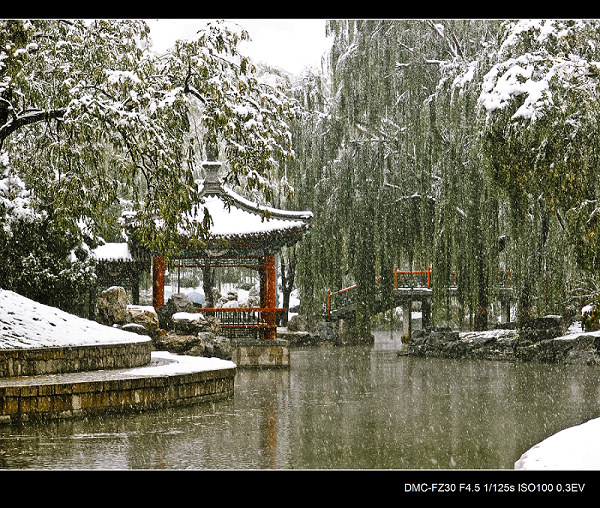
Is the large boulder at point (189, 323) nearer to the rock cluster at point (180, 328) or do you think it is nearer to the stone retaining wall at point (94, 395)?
the rock cluster at point (180, 328)

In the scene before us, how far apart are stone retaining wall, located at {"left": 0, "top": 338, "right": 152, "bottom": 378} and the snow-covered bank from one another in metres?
4.81

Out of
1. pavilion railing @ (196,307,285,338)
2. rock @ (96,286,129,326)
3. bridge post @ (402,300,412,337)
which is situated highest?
rock @ (96,286,129,326)

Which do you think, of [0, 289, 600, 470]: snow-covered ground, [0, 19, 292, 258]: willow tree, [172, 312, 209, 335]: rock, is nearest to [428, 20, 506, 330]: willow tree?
[172, 312, 209, 335]: rock

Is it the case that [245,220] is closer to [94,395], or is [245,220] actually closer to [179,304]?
[179,304]

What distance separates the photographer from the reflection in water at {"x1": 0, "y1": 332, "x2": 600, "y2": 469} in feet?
18.1

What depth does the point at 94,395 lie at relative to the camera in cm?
707

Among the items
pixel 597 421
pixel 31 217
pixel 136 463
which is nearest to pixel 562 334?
pixel 597 421

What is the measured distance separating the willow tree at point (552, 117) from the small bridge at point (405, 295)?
5888 millimetres

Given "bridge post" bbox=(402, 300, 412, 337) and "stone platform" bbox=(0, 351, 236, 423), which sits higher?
"stone platform" bbox=(0, 351, 236, 423)

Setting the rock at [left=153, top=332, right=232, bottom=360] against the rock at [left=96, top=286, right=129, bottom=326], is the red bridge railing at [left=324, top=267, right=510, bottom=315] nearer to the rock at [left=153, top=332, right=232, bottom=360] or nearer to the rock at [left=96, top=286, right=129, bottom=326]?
the rock at [left=153, top=332, right=232, bottom=360]

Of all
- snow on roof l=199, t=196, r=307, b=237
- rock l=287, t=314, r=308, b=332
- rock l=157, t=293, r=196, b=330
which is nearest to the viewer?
rock l=157, t=293, r=196, b=330

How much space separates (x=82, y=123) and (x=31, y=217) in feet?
13.7

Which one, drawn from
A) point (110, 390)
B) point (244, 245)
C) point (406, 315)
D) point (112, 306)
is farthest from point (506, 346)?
point (110, 390)

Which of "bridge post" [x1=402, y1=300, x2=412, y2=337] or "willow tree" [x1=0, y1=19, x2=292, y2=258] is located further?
"bridge post" [x1=402, y1=300, x2=412, y2=337]
